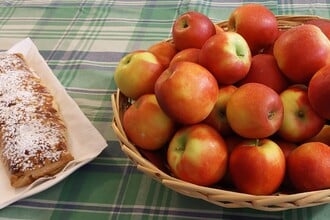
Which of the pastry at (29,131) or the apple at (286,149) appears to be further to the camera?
the pastry at (29,131)

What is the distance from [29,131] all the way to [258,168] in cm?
39

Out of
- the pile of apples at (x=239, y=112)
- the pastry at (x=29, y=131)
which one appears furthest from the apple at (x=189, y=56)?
the pastry at (x=29, y=131)

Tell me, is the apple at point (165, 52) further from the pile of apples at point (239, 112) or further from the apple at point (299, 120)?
the apple at point (299, 120)

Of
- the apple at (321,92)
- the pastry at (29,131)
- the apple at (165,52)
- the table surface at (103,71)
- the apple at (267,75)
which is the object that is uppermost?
the apple at (321,92)

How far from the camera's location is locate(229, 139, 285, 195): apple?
1.68ft

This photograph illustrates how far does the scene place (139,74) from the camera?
633 mm

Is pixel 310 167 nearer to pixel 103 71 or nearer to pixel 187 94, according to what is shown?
pixel 187 94

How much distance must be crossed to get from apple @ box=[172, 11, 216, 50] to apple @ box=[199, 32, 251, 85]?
0.06 metres

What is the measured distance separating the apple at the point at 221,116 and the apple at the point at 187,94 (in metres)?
0.02

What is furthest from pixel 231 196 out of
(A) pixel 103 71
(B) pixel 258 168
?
(A) pixel 103 71

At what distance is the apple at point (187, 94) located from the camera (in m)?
0.55

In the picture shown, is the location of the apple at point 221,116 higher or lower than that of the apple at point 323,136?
higher

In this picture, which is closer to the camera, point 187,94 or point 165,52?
point 187,94

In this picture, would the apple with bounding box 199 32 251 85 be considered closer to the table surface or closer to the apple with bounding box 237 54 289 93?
the apple with bounding box 237 54 289 93
